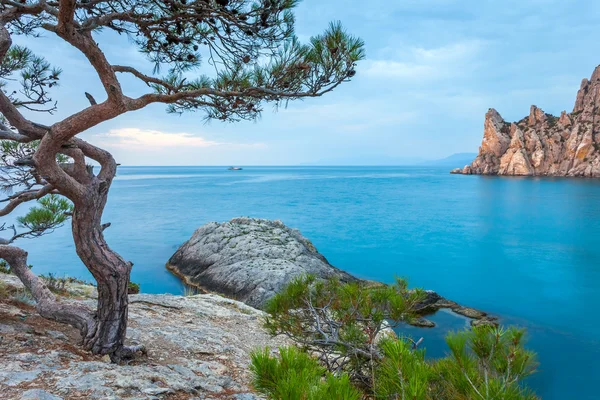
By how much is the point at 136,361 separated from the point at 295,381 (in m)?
3.13

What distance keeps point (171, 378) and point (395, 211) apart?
34.6 metres

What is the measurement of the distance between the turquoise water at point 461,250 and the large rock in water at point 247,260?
4.18 ft

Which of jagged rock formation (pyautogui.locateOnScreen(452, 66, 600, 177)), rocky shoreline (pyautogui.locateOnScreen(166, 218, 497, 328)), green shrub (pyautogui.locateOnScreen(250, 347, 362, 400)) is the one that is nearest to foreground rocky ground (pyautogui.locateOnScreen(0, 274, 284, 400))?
green shrub (pyautogui.locateOnScreen(250, 347, 362, 400))

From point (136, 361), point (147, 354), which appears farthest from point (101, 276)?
point (147, 354)

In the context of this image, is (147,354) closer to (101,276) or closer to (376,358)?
(101,276)

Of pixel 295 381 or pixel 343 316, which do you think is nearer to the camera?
pixel 295 381

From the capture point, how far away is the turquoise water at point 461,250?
10.8 metres

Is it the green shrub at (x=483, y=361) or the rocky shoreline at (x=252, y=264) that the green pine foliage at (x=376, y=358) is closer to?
→ the green shrub at (x=483, y=361)

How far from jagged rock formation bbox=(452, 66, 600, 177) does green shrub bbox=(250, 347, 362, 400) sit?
84.1 m

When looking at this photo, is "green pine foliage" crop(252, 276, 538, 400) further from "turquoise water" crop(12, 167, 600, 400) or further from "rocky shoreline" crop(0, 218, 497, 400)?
"turquoise water" crop(12, 167, 600, 400)

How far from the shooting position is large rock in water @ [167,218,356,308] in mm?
11430

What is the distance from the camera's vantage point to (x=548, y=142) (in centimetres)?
7550

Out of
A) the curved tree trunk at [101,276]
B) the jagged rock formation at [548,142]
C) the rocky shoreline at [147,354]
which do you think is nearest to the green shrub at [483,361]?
the rocky shoreline at [147,354]

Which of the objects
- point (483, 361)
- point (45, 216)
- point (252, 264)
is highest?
point (45, 216)
